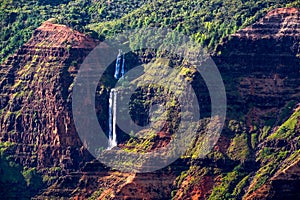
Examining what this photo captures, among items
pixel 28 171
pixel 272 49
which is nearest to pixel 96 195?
pixel 28 171

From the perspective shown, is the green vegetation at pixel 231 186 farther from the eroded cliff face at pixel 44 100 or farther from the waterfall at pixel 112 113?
the eroded cliff face at pixel 44 100

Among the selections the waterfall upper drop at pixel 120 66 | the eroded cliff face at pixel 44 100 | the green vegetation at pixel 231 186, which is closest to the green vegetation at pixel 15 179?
the eroded cliff face at pixel 44 100

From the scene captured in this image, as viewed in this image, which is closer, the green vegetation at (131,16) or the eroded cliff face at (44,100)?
the eroded cliff face at (44,100)

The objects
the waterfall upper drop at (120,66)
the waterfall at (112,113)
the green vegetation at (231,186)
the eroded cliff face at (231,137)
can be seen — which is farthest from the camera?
the waterfall upper drop at (120,66)

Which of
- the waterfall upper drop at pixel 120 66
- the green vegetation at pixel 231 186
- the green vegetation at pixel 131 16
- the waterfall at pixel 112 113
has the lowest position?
the green vegetation at pixel 231 186

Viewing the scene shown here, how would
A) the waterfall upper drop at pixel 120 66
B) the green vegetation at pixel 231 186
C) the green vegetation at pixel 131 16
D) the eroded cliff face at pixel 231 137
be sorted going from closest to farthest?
1. the green vegetation at pixel 231 186
2. the eroded cliff face at pixel 231 137
3. the green vegetation at pixel 131 16
4. the waterfall upper drop at pixel 120 66

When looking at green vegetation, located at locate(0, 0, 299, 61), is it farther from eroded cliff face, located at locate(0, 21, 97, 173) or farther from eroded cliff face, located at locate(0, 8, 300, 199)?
eroded cliff face, located at locate(0, 8, 300, 199)

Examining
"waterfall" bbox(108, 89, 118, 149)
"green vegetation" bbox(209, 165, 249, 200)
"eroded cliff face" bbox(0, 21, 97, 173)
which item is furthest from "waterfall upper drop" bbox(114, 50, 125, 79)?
"green vegetation" bbox(209, 165, 249, 200)

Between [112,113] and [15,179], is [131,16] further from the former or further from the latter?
[15,179]
